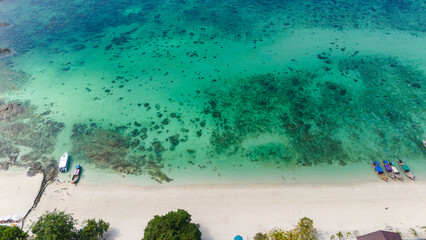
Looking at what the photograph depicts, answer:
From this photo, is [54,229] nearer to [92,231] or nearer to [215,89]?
[92,231]

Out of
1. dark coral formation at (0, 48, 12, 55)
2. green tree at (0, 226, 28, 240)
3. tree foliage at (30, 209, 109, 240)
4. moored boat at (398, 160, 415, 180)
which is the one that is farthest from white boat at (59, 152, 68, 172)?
moored boat at (398, 160, 415, 180)

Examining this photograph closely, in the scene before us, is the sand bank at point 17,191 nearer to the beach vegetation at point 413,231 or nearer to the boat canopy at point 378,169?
the beach vegetation at point 413,231

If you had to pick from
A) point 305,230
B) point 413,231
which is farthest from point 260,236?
point 413,231

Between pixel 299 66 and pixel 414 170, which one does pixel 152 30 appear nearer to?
pixel 299 66

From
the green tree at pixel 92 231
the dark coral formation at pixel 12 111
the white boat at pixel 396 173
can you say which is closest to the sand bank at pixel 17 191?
the green tree at pixel 92 231

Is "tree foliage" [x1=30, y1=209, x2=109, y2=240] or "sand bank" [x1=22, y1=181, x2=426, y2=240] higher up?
"tree foliage" [x1=30, y1=209, x2=109, y2=240]

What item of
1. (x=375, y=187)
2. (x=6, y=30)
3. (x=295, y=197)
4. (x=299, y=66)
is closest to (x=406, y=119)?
(x=375, y=187)

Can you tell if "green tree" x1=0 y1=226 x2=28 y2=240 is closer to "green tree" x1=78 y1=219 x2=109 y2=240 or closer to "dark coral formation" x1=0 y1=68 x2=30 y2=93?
"green tree" x1=78 y1=219 x2=109 y2=240
